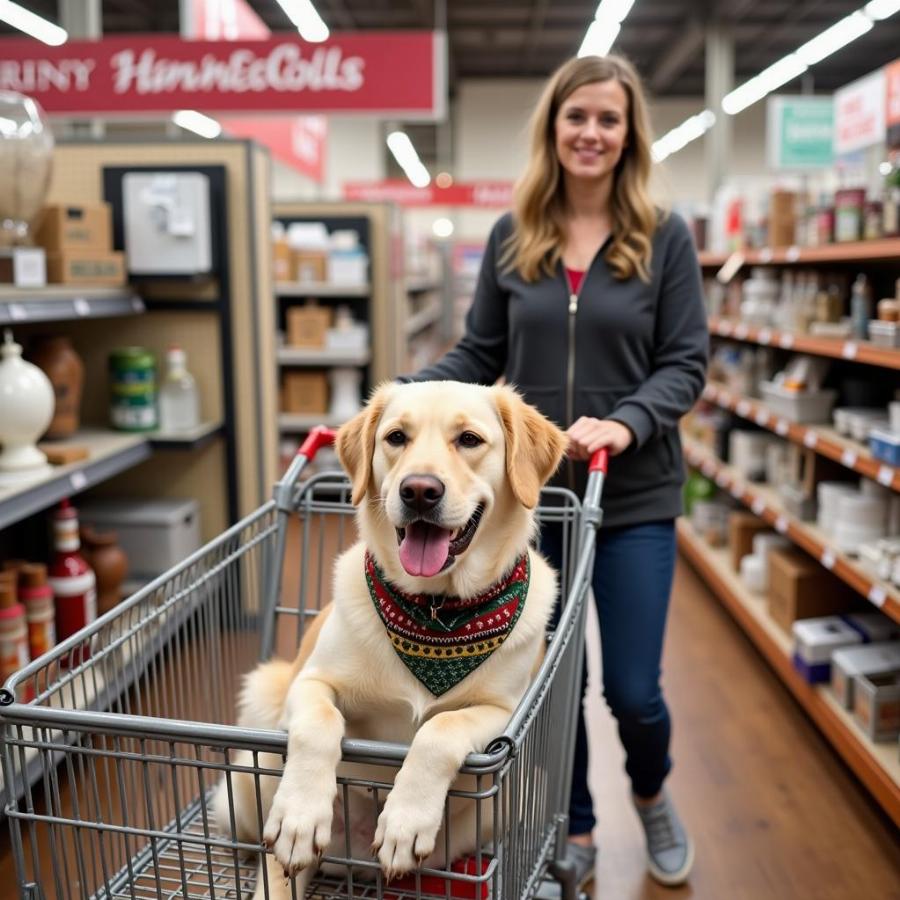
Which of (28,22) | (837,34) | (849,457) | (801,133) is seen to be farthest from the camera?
(837,34)

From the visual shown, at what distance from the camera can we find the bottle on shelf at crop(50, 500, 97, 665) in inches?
130

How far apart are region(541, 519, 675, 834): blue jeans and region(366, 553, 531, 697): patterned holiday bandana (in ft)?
2.24

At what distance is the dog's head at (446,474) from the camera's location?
5.08ft

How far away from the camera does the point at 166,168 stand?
4.27 metres

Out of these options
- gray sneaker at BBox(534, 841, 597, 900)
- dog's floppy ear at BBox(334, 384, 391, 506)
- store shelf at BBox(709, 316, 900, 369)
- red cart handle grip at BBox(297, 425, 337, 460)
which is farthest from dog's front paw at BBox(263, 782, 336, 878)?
store shelf at BBox(709, 316, 900, 369)

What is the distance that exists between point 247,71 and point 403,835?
16.0 feet

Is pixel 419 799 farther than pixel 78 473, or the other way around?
pixel 78 473

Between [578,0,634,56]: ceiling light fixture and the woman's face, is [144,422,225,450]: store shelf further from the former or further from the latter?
[578,0,634,56]: ceiling light fixture

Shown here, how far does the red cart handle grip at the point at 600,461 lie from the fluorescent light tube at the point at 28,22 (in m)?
7.07

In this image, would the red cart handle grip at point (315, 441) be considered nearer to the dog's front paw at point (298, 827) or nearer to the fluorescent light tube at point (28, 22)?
the dog's front paw at point (298, 827)

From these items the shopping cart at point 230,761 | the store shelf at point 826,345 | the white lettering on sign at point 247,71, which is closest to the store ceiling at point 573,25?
the white lettering on sign at point 247,71

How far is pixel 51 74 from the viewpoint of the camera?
219 inches

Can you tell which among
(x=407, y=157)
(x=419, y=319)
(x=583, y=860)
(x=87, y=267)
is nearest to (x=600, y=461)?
(x=583, y=860)

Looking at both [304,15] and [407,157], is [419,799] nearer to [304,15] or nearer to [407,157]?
[304,15]
